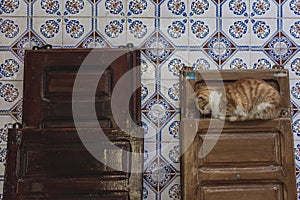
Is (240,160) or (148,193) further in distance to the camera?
(148,193)

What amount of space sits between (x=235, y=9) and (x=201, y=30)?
0.24m

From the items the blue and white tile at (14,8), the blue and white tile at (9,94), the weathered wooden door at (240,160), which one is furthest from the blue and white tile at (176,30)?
the blue and white tile at (9,94)

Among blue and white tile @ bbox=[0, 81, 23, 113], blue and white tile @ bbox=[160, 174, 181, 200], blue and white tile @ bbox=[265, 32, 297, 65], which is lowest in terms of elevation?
blue and white tile @ bbox=[160, 174, 181, 200]

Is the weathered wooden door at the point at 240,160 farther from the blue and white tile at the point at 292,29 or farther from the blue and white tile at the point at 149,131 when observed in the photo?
the blue and white tile at the point at 292,29

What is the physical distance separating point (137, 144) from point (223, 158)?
45 cm

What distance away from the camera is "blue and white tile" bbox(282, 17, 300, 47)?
2309 mm

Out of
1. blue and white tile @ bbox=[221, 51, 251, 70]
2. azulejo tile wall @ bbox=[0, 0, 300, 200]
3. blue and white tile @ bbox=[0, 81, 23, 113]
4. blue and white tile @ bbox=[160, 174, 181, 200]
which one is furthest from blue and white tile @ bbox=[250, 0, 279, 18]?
blue and white tile @ bbox=[0, 81, 23, 113]

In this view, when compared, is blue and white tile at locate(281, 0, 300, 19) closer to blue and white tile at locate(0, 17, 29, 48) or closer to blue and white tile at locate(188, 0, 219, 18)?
blue and white tile at locate(188, 0, 219, 18)

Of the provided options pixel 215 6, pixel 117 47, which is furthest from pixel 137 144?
pixel 215 6

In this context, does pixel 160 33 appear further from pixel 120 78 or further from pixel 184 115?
pixel 184 115

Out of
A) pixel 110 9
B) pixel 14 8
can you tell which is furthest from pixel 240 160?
pixel 14 8

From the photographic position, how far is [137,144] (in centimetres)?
206

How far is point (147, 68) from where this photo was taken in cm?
227

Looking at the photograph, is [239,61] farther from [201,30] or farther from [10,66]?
[10,66]
